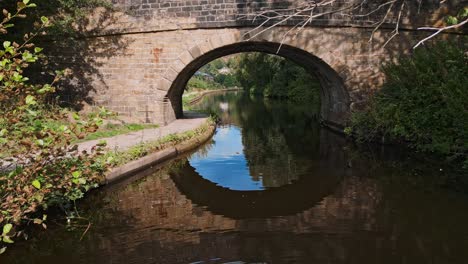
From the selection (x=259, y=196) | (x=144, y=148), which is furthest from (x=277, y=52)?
(x=259, y=196)

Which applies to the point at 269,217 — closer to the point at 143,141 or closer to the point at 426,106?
the point at 143,141

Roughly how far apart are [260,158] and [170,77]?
4224 mm

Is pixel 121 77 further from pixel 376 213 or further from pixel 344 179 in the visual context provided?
pixel 376 213

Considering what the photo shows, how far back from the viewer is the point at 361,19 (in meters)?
10.8

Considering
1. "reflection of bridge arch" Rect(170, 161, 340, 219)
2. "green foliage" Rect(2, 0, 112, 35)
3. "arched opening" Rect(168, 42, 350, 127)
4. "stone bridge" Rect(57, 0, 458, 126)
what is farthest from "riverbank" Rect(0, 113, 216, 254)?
"green foliage" Rect(2, 0, 112, 35)

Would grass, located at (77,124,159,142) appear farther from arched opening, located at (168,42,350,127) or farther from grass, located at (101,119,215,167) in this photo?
grass, located at (101,119,215,167)

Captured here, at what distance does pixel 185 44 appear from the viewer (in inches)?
446

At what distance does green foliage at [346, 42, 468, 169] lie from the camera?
295 inches

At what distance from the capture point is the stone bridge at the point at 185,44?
430 inches

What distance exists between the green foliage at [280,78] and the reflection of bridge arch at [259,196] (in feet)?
55.3

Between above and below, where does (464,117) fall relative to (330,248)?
above

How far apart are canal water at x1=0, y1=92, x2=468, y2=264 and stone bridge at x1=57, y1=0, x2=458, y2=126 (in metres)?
3.78

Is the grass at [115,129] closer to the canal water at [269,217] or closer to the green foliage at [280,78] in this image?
the canal water at [269,217]

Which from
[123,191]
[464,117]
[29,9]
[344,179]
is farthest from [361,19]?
[29,9]
